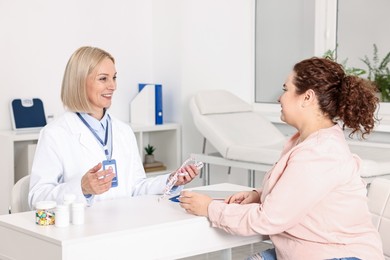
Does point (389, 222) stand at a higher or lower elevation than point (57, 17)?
lower

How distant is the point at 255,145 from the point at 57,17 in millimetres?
1723

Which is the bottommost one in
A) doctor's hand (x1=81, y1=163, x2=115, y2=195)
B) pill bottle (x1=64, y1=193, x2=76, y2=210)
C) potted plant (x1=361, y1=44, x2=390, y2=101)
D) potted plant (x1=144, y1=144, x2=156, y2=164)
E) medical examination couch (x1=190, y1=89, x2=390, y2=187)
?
potted plant (x1=144, y1=144, x2=156, y2=164)

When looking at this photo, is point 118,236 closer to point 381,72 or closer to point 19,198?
point 19,198

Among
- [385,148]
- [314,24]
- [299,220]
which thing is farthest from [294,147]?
[314,24]

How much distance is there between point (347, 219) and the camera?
7.00ft

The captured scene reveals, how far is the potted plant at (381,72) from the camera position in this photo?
185 inches

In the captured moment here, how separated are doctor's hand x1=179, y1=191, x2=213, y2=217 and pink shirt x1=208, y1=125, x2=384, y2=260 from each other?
3.4 inches

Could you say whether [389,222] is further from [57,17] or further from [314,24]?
[57,17]

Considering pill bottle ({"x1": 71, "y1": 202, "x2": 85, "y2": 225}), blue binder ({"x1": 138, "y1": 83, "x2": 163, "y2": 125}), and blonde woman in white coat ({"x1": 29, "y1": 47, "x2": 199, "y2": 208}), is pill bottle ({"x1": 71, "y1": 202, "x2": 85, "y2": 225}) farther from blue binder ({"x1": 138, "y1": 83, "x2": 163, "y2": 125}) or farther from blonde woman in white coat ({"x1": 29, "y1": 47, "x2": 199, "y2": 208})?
blue binder ({"x1": 138, "y1": 83, "x2": 163, "y2": 125})

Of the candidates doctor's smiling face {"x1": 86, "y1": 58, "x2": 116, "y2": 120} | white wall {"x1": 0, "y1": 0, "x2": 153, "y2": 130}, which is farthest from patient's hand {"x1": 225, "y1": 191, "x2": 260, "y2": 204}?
white wall {"x1": 0, "y1": 0, "x2": 153, "y2": 130}

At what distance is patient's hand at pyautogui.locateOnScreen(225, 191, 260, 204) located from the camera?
2.42 meters

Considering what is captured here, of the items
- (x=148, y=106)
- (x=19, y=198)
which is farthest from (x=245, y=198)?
(x=148, y=106)

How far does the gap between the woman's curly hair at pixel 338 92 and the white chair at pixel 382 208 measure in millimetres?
286

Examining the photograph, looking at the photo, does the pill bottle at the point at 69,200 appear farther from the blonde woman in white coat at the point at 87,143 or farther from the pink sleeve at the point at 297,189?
Result: the pink sleeve at the point at 297,189
